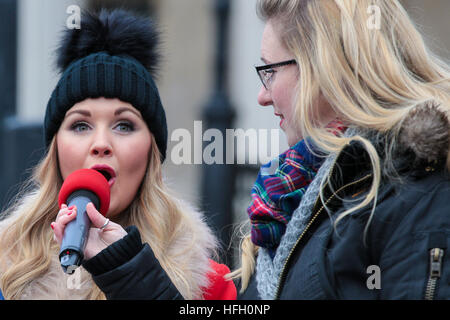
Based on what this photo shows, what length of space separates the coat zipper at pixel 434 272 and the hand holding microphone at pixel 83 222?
113cm

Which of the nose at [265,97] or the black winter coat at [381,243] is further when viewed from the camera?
the nose at [265,97]

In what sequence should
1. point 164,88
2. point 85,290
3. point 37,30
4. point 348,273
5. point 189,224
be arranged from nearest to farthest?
1. point 348,273
2. point 85,290
3. point 189,224
4. point 37,30
5. point 164,88

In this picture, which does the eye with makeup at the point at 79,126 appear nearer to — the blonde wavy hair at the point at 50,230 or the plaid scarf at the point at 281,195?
the blonde wavy hair at the point at 50,230

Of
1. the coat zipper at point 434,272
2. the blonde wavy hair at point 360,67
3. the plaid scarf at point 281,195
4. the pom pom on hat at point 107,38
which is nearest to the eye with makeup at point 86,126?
the pom pom on hat at point 107,38

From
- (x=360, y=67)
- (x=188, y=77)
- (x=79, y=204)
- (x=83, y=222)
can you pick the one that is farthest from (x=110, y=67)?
(x=188, y=77)

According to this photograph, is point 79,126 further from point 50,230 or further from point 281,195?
point 281,195

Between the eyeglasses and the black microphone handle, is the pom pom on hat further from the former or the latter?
the black microphone handle

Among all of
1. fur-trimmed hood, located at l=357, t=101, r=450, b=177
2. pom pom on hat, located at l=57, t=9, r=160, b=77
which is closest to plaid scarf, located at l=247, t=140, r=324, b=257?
fur-trimmed hood, located at l=357, t=101, r=450, b=177

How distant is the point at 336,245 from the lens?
8.96 feet

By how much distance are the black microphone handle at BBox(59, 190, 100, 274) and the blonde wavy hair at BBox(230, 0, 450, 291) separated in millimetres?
879

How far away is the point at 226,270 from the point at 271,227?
91 centimetres

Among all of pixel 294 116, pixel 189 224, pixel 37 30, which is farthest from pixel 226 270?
pixel 37 30

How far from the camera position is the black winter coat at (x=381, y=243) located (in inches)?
100
